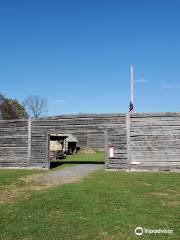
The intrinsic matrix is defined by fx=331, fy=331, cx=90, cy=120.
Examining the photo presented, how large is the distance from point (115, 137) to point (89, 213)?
12.6 meters

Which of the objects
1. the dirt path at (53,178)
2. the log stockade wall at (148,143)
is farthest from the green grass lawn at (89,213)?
the log stockade wall at (148,143)

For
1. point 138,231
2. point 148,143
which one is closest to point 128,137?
point 148,143

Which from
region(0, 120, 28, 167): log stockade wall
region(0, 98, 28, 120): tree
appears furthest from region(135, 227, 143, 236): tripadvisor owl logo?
region(0, 98, 28, 120): tree

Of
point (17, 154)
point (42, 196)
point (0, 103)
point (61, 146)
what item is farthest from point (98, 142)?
point (42, 196)

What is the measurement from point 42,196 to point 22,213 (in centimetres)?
245

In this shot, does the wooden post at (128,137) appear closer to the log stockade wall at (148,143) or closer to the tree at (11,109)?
the log stockade wall at (148,143)

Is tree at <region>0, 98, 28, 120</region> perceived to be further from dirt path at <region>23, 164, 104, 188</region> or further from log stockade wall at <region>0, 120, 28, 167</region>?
dirt path at <region>23, 164, 104, 188</region>

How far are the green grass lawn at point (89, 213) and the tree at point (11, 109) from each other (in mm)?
62687

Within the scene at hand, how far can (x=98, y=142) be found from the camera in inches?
2399

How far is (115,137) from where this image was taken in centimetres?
2105

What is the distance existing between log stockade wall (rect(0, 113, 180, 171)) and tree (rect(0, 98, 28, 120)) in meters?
50.3

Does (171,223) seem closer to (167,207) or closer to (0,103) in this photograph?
(167,207)

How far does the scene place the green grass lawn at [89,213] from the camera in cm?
695

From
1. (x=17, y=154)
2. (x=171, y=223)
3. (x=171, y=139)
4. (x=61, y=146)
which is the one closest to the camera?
(x=171, y=223)
